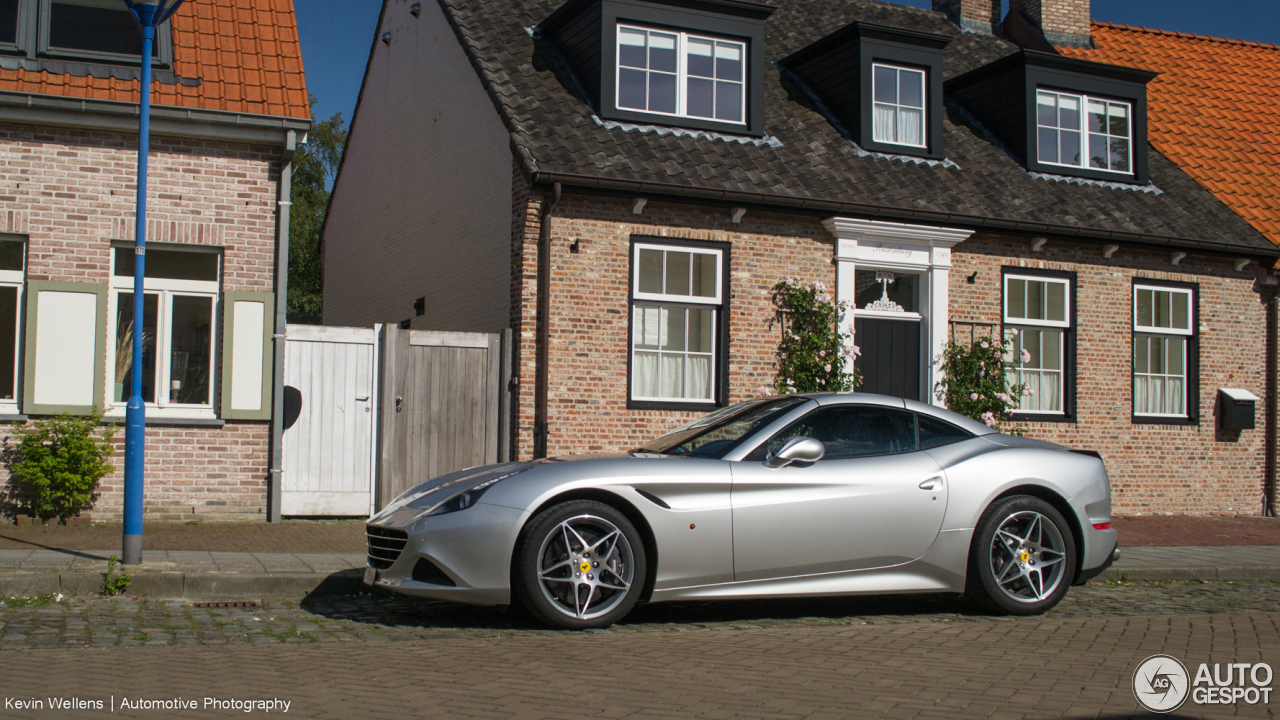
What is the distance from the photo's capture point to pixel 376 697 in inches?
184

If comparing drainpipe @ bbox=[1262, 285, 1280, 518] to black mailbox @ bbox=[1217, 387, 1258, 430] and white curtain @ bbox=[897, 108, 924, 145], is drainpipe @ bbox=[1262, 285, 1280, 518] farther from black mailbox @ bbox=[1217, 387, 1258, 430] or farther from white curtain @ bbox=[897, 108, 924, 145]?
white curtain @ bbox=[897, 108, 924, 145]

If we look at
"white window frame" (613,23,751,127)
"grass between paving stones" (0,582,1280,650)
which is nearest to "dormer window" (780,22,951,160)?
"white window frame" (613,23,751,127)

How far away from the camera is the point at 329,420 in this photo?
1143 centimetres

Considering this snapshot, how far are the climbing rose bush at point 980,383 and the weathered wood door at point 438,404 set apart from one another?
5.57m

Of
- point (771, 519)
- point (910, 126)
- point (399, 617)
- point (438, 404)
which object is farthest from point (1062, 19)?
point (399, 617)

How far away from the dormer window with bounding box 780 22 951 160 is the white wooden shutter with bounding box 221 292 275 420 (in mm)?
7768

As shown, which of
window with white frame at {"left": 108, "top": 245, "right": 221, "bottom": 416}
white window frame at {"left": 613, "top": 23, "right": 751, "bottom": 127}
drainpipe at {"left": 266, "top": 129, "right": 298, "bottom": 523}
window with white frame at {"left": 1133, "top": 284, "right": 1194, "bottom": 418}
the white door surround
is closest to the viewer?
window with white frame at {"left": 108, "top": 245, "right": 221, "bottom": 416}

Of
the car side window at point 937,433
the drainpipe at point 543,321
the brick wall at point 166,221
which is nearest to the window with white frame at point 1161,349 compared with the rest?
the drainpipe at point 543,321

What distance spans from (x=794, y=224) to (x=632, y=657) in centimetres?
840

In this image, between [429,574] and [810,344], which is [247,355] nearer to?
[429,574]

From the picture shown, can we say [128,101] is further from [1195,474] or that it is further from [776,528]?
[1195,474]

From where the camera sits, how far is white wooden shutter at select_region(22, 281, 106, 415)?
33.9 feet

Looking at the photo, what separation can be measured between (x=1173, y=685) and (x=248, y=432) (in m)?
8.54

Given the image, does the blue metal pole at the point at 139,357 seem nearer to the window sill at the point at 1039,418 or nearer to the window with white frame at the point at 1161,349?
the window sill at the point at 1039,418
